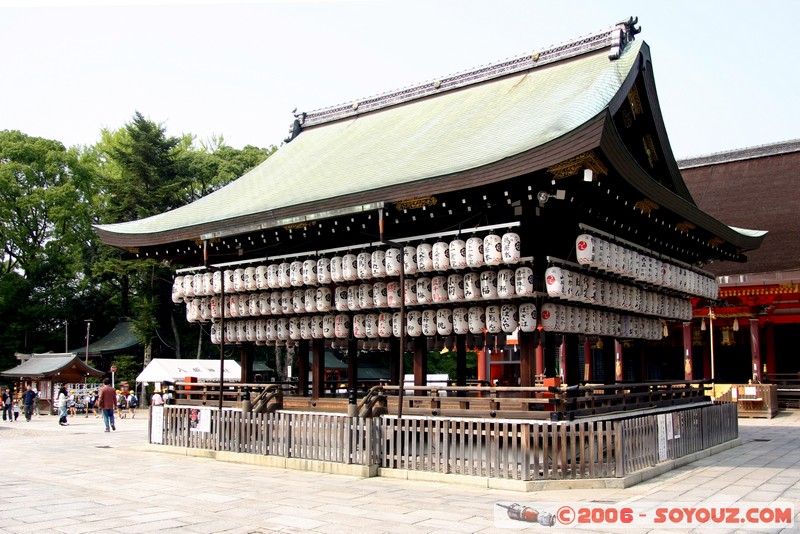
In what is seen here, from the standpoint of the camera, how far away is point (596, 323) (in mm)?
14844

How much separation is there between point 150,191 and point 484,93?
3280 cm

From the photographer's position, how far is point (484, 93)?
63.1ft

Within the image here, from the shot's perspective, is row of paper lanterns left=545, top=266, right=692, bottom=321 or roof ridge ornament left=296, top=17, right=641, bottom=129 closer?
row of paper lanterns left=545, top=266, right=692, bottom=321

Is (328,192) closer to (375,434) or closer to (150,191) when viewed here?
(375,434)

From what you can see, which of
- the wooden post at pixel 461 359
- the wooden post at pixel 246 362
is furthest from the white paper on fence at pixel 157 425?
the wooden post at pixel 461 359

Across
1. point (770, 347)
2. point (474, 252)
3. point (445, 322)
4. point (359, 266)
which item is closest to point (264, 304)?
point (359, 266)

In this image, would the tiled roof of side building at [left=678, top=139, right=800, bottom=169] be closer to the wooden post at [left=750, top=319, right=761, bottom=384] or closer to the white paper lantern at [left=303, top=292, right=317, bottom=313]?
the wooden post at [left=750, top=319, right=761, bottom=384]

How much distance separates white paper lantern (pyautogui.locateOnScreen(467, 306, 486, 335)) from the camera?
44.3 ft

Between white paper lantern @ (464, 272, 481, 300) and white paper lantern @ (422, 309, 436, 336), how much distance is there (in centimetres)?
121

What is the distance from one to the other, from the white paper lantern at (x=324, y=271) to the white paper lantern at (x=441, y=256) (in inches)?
121

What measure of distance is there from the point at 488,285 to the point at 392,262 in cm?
220

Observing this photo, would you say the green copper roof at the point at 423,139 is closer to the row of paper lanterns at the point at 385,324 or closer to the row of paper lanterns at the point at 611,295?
the row of paper lanterns at the point at 611,295

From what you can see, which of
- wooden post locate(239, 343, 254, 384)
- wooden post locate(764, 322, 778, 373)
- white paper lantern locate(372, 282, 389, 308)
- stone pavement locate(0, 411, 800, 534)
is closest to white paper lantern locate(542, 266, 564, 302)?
stone pavement locate(0, 411, 800, 534)

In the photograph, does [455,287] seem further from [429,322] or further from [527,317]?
[527,317]
